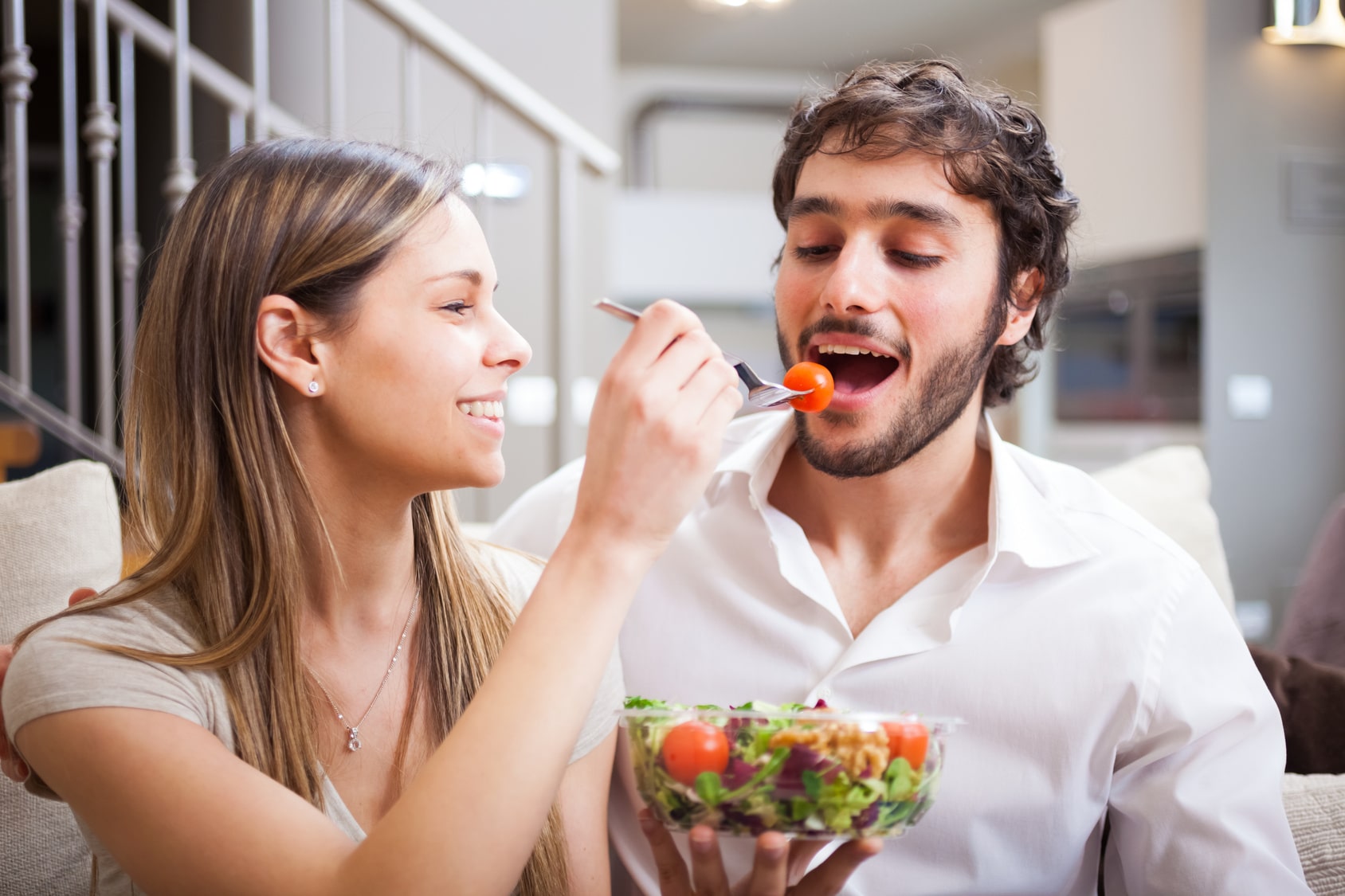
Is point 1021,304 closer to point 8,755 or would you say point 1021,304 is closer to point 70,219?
point 8,755

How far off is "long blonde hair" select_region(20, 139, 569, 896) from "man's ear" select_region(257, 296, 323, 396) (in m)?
0.01

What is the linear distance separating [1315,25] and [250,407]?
4218mm

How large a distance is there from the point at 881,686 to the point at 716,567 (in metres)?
0.25

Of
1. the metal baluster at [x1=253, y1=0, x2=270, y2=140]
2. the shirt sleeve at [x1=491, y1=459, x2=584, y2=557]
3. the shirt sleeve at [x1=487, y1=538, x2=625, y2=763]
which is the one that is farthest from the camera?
the metal baluster at [x1=253, y1=0, x2=270, y2=140]

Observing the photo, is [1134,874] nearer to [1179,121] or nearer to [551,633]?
[551,633]

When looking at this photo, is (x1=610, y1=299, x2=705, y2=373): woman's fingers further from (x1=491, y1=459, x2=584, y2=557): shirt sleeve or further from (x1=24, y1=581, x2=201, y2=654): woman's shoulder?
(x1=491, y1=459, x2=584, y2=557): shirt sleeve

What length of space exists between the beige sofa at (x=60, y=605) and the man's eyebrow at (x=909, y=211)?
0.74 meters

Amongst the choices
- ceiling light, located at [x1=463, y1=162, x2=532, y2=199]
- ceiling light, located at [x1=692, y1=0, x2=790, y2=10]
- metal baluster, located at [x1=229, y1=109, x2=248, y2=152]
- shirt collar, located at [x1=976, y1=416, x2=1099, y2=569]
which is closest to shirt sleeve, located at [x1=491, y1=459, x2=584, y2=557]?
shirt collar, located at [x1=976, y1=416, x2=1099, y2=569]

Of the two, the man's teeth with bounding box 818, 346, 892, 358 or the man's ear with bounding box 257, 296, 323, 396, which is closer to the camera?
the man's ear with bounding box 257, 296, 323, 396

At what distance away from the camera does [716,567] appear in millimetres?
1444

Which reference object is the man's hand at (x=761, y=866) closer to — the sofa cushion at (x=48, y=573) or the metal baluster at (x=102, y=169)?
the sofa cushion at (x=48, y=573)

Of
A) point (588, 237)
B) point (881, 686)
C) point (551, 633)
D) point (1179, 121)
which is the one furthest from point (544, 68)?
point (551, 633)

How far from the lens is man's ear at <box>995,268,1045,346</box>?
1618 millimetres

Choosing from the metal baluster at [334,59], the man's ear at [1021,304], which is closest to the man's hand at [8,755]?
the man's ear at [1021,304]
